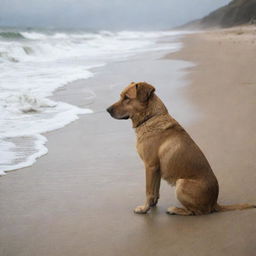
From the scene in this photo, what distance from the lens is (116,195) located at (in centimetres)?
414

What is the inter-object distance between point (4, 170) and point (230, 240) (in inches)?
118

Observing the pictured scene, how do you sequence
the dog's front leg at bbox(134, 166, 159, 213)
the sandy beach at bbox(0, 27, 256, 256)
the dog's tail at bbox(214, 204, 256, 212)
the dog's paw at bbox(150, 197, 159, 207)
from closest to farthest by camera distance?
the sandy beach at bbox(0, 27, 256, 256) → the dog's tail at bbox(214, 204, 256, 212) → the dog's front leg at bbox(134, 166, 159, 213) → the dog's paw at bbox(150, 197, 159, 207)

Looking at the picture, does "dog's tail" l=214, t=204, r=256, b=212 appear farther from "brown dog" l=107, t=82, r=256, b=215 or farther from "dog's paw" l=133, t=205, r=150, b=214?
"dog's paw" l=133, t=205, r=150, b=214

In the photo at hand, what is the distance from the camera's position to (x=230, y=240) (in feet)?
9.94

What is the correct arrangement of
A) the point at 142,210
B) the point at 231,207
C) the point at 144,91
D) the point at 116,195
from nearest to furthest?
the point at 231,207, the point at 142,210, the point at 144,91, the point at 116,195

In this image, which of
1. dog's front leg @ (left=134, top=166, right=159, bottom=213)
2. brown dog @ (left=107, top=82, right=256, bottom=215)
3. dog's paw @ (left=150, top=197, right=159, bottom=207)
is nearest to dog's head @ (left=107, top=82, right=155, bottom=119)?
brown dog @ (left=107, top=82, right=256, bottom=215)

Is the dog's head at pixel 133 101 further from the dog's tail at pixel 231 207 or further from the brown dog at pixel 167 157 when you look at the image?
the dog's tail at pixel 231 207

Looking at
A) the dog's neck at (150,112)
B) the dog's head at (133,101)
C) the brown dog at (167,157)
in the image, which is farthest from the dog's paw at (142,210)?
the dog's head at (133,101)

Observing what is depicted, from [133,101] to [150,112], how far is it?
21 cm

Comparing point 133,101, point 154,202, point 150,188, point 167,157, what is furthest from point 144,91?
point 154,202

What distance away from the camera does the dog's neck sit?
156 inches

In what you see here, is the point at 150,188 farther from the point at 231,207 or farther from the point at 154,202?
the point at 231,207

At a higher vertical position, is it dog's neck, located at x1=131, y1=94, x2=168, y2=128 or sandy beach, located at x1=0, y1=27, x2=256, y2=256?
dog's neck, located at x1=131, y1=94, x2=168, y2=128

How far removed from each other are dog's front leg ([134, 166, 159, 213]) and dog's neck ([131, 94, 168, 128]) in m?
0.52
